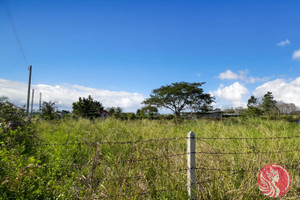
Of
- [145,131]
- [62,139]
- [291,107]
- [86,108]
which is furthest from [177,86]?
[291,107]

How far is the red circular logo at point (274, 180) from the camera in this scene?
233 centimetres

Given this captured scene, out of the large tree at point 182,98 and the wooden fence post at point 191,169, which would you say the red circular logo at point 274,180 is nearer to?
the wooden fence post at point 191,169

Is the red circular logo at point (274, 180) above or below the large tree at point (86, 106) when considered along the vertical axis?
below

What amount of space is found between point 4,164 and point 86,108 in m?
23.0

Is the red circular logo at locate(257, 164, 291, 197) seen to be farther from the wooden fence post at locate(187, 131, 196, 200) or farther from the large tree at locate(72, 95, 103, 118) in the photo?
the large tree at locate(72, 95, 103, 118)

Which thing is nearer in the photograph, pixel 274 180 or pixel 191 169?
pixel 274 180

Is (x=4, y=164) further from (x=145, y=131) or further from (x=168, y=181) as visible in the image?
(x=145, y=131)

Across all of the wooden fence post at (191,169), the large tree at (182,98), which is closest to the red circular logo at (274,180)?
the wooden fence post at (191,169)

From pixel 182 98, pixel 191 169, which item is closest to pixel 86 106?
pixel 182 98

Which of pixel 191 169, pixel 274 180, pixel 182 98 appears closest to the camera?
pixel 274 180

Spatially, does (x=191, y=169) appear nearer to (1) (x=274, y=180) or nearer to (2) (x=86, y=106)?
(1) (x=274, y=180)

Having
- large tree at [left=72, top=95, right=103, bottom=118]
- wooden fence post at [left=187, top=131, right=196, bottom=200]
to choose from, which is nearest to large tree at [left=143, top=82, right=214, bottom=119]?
large tree at [left=72, top=95, right=103, bottom=118]

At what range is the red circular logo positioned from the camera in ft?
7.65

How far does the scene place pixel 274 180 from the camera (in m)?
2.38
